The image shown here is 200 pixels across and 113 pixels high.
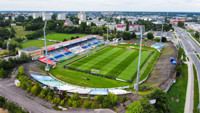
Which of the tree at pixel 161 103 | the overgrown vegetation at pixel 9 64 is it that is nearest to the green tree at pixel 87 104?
the tree at pixel 161 103

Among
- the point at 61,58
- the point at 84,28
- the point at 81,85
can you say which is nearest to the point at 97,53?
the point at 61,58

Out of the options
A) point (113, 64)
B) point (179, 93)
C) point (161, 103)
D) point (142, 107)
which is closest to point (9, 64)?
point (113, 64)

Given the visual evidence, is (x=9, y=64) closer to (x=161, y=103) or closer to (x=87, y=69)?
(x=87, y=69)

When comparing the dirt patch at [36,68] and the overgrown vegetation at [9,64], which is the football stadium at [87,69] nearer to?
the dirt patch at [36,68]

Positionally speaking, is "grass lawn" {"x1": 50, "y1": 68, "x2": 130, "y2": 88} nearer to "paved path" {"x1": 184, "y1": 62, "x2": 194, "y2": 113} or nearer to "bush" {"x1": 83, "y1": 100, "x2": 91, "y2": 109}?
"bush" {"x1": 83, "y1": 100, "x2": 91, "y2": 109}

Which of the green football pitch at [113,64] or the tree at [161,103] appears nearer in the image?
the tree at [161,103]
